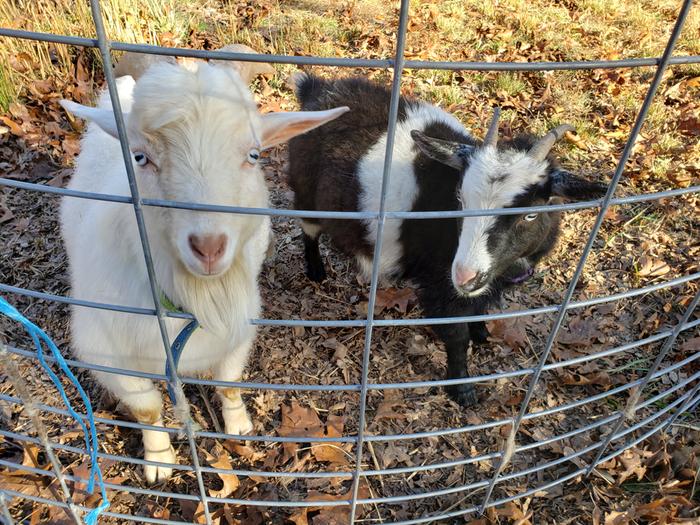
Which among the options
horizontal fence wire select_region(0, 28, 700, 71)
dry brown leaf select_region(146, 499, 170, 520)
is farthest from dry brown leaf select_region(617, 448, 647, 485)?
dry brown leaf select_region(146, 499, 170, 520)

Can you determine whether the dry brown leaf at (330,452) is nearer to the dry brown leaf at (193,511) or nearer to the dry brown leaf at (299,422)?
the dry brown leaf at (299,422)

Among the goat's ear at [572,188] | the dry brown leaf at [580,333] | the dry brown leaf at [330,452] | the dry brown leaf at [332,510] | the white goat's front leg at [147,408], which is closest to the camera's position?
the white goat's front leg at [147,408]

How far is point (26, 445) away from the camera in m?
2.58

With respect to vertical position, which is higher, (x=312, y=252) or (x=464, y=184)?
(x=464, y=184)

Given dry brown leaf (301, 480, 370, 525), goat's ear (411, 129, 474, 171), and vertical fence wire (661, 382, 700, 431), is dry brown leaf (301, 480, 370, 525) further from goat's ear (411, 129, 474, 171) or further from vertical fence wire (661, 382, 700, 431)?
goat's ear (411, 129, 474, 171)

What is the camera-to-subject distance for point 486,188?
2.71 m

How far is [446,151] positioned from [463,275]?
0.76m

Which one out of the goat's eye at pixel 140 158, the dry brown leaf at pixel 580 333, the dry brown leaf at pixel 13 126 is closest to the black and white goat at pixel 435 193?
the dry brown leaf at pixel 580 333

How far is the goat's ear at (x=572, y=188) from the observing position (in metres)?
2.55

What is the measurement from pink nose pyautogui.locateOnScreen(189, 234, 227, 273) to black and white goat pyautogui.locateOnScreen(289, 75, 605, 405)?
1.36 m

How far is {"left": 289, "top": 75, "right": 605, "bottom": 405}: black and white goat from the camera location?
8.73ft

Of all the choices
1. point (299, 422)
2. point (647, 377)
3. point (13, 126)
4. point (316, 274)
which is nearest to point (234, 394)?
point (299, 422)

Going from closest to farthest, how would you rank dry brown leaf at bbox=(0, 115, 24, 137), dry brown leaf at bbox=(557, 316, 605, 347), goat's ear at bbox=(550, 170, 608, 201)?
1. goat's ear at bbox=(550, 170, 608, 201)
2. dry brown leaf at bbox=(557, 316, 605, 347)
3. dry brown leaf at bbox=(0, 115, 24, 137)

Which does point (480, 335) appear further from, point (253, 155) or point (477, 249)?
point (253, 155)
